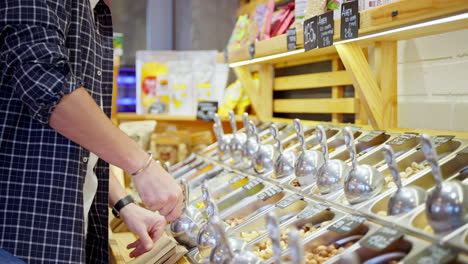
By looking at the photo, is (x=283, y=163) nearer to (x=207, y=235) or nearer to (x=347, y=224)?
(x=207, y=235)

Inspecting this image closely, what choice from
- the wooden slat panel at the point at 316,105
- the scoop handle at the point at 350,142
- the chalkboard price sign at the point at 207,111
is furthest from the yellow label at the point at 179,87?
the scoop handle at the point at 350,142

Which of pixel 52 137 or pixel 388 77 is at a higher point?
pixel 388 77

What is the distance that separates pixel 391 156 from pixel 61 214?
0.86 m

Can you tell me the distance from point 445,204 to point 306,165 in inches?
28.4

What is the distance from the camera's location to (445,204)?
1.16 meters

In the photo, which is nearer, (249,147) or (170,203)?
(170,203)

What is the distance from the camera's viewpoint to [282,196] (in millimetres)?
1965

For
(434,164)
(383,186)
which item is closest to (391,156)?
(434,164)

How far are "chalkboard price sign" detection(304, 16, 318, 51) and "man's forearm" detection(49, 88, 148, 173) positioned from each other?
83 cm

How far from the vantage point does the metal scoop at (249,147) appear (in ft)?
7.96

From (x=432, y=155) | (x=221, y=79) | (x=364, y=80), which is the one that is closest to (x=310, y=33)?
(x=364, y=80)

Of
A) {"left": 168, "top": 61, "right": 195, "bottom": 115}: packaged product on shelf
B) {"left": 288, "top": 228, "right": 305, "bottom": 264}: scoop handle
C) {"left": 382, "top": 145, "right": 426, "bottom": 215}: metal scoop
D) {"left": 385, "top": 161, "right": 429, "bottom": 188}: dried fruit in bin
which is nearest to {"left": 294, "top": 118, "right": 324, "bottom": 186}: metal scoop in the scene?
{"left": 385, "top": 161, "right": 429, "bottom": 188}: dried fruit in bin

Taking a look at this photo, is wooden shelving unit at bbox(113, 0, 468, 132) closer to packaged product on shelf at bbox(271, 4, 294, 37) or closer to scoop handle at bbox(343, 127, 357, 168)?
packaged product on shelf at bbox(271, 4, 294, 37)

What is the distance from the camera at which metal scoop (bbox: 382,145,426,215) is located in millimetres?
1318
